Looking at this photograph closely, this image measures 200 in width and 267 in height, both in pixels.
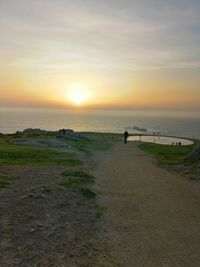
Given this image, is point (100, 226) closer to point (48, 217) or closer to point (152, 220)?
point (48, 217)

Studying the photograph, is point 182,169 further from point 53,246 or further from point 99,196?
point 53,246

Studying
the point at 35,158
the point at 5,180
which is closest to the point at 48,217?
the point at 5,180

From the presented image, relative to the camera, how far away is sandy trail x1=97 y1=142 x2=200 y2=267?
962 cm

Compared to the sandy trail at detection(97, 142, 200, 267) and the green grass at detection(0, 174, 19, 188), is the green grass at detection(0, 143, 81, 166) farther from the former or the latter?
the sandy trail at detection(97, 142, 200, 267)

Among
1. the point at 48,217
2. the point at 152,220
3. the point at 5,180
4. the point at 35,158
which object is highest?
the point at 35,158

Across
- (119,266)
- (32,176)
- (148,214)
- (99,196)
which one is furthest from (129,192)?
(119,266)

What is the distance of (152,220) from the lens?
12883 millimetres

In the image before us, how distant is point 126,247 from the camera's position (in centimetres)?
1012

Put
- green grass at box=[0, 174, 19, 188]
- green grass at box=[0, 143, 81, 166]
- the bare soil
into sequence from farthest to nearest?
green grass at box=[0, 143, 81, 166] → green grass at box=[0, 174, 19, 188] → the bare soil

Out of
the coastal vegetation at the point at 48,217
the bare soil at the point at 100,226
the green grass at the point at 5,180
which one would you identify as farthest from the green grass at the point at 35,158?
the bare soil at the point at 100,226

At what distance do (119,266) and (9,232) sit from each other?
12.4 feet

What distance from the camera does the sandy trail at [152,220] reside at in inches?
379

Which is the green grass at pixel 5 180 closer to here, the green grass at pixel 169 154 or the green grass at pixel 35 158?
the green grass at pixel 35 158

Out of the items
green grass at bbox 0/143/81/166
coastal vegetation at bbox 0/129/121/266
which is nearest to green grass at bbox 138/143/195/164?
green grass at bbox 0/143/81/166
